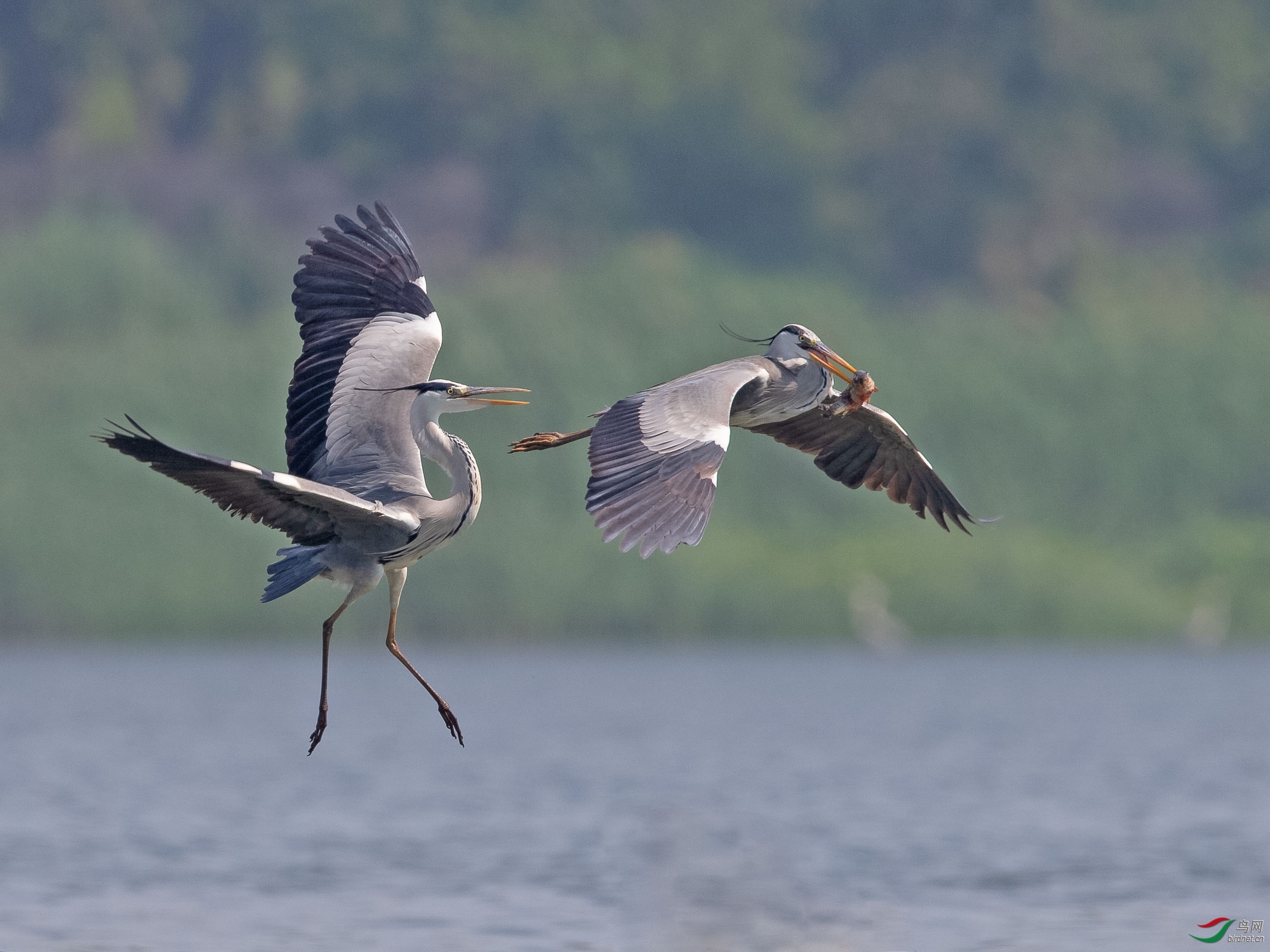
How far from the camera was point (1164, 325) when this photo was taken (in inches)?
6289

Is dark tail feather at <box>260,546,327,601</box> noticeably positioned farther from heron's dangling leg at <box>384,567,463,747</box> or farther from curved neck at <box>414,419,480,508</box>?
curved neck at <box>414,419,480,508</box>

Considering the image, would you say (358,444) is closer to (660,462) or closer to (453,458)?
(453,458)

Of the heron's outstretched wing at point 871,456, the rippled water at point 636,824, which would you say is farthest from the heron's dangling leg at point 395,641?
the rippled water at point 636,824

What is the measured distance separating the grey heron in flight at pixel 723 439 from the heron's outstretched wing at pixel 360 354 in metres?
1.01

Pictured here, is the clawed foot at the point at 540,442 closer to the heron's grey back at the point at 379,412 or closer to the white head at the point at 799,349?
the heron's grey back at the point at 379,412

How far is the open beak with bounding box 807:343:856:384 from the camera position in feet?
51.8

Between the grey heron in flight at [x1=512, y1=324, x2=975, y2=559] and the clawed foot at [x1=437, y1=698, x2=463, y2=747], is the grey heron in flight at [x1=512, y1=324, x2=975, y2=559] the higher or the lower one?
the higher one

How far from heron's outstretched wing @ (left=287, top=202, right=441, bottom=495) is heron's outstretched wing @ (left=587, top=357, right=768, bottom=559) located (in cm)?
192

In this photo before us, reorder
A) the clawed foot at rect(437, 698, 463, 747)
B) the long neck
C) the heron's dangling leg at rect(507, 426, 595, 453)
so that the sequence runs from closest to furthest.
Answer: the clawed foot at rect(437, 698, 463, 747) < the heron's dangling leg at rect(507, 426, 595, 453) < the long neck

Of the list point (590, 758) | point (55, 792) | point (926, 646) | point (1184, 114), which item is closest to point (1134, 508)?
point (926, 646)

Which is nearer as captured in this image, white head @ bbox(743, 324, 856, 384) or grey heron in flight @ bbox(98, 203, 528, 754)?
grey heron in flight @ bbox(98, 203, 528, 754)

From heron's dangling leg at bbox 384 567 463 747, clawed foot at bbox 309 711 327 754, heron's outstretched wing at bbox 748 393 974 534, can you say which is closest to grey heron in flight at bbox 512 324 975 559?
heron's outstretched wing at bbox 748 393 974 534

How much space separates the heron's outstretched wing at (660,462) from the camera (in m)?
13.2

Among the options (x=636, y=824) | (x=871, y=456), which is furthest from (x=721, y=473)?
(x=871, y=456)
